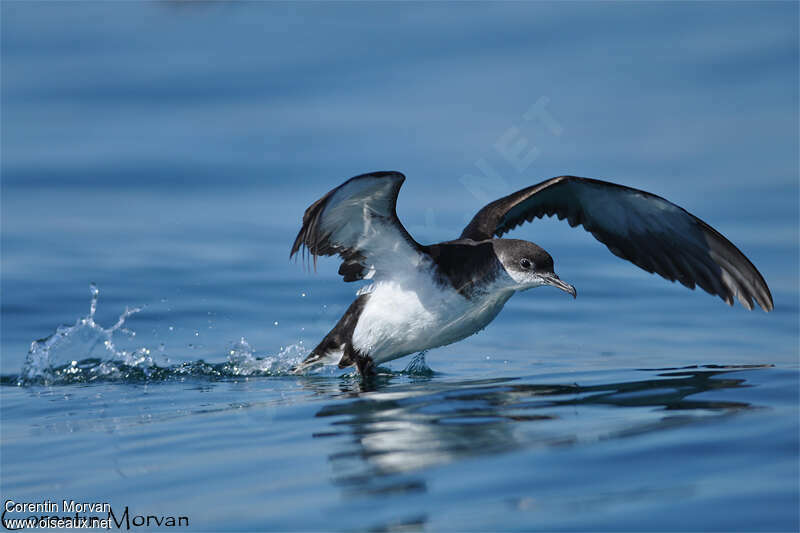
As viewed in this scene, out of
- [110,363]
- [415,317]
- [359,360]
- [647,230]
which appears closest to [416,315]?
[415,317]

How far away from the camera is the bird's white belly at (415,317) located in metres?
7.84

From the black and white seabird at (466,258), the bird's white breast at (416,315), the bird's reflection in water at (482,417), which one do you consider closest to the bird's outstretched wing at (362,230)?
the black and white seabird at (466,258)

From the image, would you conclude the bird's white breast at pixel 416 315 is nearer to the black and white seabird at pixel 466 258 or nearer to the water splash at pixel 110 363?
the black and white seabird at pixel 466 258

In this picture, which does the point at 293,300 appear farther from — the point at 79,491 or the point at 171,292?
the point at 79,491

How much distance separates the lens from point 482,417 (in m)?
6.05

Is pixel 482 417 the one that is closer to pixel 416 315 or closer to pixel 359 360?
pixel 416 315

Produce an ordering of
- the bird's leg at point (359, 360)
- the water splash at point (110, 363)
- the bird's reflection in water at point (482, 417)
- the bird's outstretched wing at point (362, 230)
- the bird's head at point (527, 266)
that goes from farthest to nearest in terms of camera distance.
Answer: the water splash at point (110, 363) → the bird's leg at point (359, 360) → the bird's head at point (527, 266) → the bird's outstretched wing at point (362, 230) → the bird's reflection in water at point (482, 417)

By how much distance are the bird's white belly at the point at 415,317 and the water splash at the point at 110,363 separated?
3.23 ft

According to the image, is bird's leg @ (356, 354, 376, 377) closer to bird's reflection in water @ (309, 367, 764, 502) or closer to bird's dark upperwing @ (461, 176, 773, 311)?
bird's reflection in water @ (309, 367, 764, 502)

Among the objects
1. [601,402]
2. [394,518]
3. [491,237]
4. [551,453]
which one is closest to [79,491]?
[394,518]

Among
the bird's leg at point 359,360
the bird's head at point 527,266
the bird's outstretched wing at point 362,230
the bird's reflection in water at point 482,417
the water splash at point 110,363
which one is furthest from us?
the water splash at point 110,363

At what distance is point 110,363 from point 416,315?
8.81 feet

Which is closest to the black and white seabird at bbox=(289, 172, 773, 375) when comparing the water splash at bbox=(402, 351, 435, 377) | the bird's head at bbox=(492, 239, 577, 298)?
the bird's head at bbox=(492, 239, 577, 298)

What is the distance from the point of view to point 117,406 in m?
7.20
